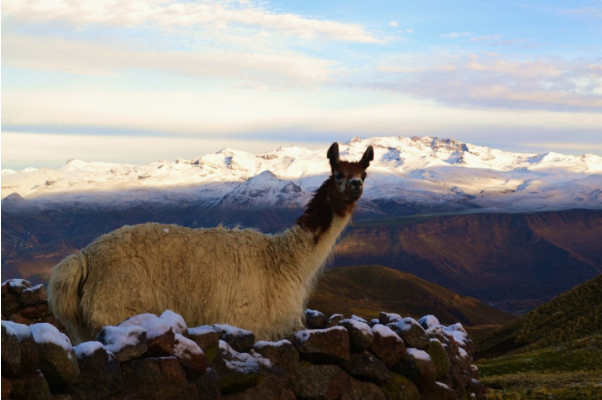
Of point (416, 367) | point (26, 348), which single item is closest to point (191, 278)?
point (416, 367)

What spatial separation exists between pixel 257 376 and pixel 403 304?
170333mm

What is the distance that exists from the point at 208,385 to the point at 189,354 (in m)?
0.55

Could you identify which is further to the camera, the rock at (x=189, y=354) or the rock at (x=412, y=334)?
the rock at (x=412, y=334)

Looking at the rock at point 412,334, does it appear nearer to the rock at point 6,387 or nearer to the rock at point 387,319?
the rock at point 387,319

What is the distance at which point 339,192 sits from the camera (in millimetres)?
13062

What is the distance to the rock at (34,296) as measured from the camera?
12.1 metres

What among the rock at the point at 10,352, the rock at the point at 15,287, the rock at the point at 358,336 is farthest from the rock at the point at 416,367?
the rock at the point at 15,287

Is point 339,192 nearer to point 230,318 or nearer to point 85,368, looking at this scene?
point 230,318

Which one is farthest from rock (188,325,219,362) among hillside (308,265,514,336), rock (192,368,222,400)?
hillside (308,265,514,336)

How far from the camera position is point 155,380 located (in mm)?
7801

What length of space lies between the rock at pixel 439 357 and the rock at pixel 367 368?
1769 mm

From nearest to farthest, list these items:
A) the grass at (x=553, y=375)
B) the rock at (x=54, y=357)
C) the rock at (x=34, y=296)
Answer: the rock at (x=54, y=357) < the rock at (x=34, y=296) < the grass at (x=553, y=375)

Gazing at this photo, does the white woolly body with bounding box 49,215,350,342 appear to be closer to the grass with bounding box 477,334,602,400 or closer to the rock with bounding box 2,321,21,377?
the rock with bounding box 2,321,21,377

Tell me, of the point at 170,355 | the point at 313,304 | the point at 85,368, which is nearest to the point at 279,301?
the point at 170,355
